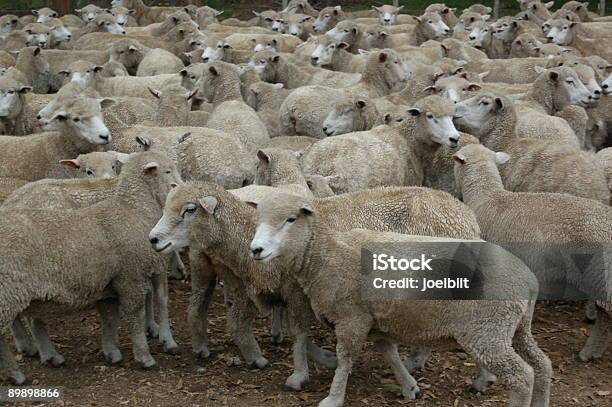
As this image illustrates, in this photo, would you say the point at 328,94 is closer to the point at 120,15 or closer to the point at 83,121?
the point at 83,121

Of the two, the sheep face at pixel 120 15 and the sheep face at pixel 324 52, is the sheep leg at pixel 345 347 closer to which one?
the sheep face at pixel 324 52

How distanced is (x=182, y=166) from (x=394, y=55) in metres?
3.72

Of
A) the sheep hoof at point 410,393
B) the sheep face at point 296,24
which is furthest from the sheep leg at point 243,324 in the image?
the sheep face at point 296,24

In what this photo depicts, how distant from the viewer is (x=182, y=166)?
7605 millimetres

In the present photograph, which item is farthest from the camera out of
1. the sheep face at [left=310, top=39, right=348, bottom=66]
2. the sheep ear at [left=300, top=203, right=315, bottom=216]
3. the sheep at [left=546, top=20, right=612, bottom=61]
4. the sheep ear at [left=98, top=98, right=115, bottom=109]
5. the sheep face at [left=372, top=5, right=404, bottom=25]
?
the sheep face at [left=372, top=5, right=404, bottom=25]

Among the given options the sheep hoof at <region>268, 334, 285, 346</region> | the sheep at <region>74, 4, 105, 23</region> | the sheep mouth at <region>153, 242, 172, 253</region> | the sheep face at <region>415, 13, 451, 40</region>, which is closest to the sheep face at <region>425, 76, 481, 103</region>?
the sheep hoof at <region>268, 334, 285, 346</region>

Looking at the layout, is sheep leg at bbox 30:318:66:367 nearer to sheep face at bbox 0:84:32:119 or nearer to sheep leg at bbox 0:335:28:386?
sheep leg at bbox 0:335:28:386

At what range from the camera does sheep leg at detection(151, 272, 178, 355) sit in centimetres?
609

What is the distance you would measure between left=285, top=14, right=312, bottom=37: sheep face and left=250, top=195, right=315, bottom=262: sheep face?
10618 mm

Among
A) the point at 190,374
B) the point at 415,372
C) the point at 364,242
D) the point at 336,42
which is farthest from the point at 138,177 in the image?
the point at 336,42

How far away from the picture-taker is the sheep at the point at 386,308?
472 cm

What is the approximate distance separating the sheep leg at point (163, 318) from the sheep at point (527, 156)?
10.6ft

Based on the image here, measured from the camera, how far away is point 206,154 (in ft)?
25.0

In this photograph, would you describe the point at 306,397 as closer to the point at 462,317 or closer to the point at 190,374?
the point at 190,374
